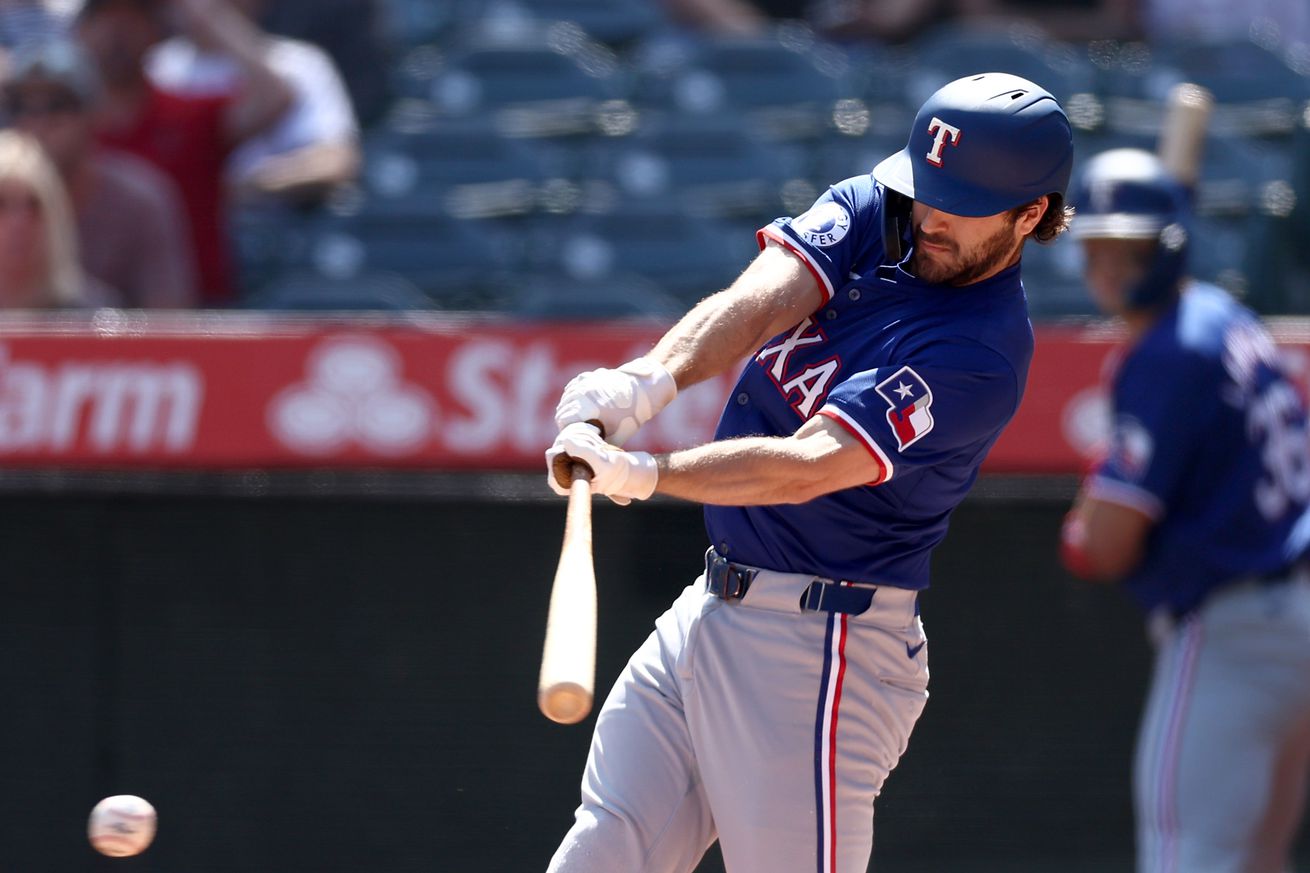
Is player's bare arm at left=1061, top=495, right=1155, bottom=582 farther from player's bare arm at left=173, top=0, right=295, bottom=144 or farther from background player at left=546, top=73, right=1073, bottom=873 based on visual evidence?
player's bare arm at left=173, top=0, right=295, bottom=144

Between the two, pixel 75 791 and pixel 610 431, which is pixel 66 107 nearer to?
pixel 75 791

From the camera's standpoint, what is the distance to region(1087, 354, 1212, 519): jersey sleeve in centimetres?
323

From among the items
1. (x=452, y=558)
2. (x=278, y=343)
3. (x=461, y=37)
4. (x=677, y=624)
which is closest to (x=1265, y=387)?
(x=677, y=624)

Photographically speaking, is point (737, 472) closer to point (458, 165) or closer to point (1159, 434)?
point (1159, 434)

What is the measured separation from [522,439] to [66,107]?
202 centimetres

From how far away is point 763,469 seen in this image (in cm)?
226

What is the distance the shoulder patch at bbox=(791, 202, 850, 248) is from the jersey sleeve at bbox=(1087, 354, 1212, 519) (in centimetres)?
97

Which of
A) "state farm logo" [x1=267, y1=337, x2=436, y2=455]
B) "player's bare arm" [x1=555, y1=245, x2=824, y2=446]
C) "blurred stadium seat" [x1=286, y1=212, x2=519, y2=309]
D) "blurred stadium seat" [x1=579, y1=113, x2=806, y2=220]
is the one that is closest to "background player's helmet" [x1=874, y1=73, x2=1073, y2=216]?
"player's bare arm" [x1=555, y1=245, x2=824, y2=446]

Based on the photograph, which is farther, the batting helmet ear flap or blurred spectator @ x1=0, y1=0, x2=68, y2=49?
blurred spectator @ x1=0, y1=0, x2=68, y2=49

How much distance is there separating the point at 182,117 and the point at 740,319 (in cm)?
349

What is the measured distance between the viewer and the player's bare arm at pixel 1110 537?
3.25 m

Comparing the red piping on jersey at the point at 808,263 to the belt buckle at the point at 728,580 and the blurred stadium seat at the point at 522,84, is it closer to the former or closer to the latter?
the belt buckle at the point at 728,580

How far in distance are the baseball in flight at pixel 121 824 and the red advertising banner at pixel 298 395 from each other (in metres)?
0.79

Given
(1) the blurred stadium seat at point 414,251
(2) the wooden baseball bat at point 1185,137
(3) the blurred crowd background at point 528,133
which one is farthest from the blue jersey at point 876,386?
(1) the blurred stadium seat at point 414,251
